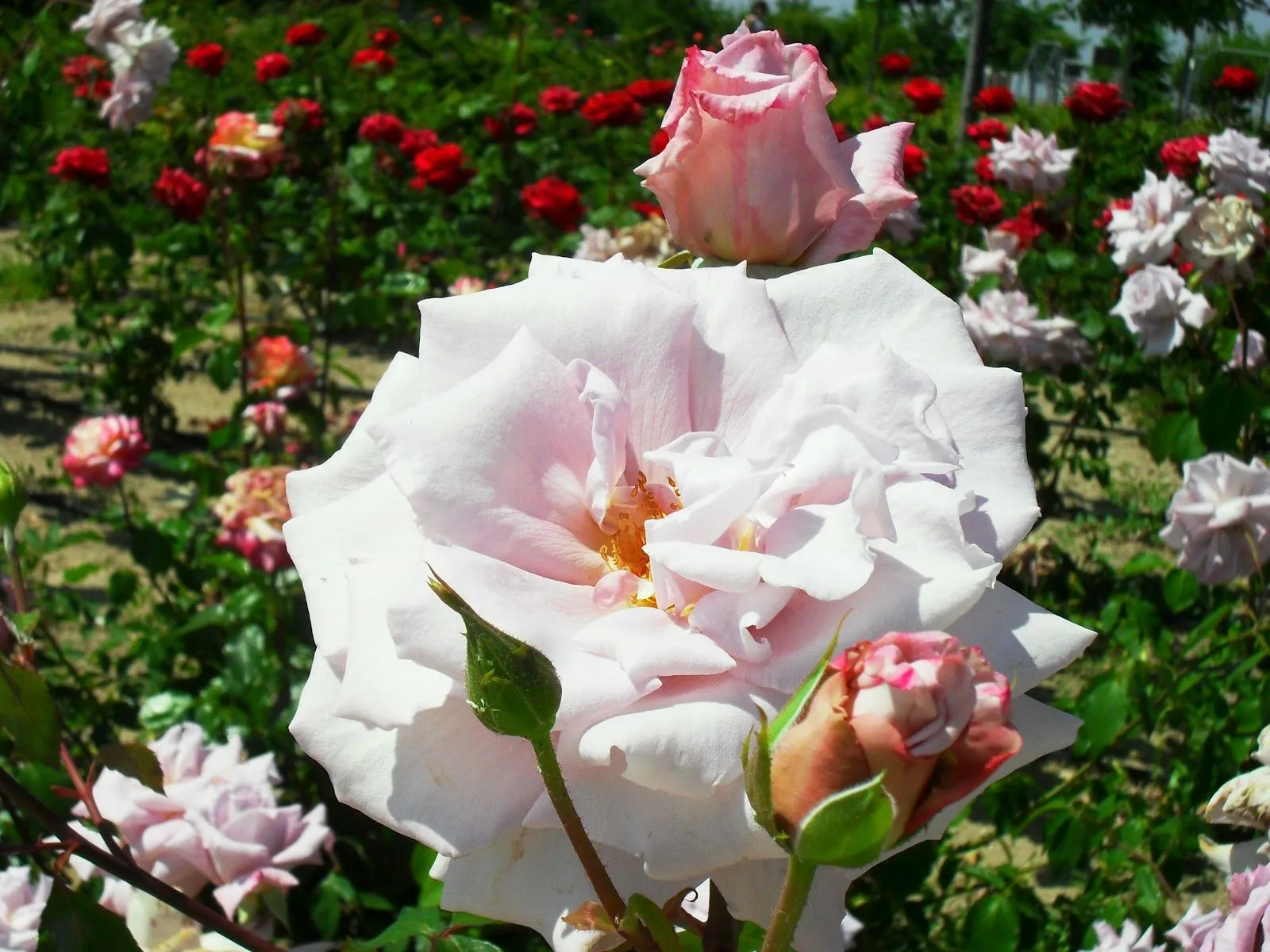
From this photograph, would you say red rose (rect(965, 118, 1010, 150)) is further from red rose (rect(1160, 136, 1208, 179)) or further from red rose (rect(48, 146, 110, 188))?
red rose (rect(48, 146, 110, 188))

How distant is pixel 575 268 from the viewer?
0.52 meters

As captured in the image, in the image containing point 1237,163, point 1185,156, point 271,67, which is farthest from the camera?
point 271,67

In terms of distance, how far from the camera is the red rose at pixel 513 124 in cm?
381

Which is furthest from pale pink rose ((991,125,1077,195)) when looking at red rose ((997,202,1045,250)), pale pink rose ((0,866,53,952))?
pale pink rose ((0,866,53,952))

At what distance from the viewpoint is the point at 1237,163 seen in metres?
1.89

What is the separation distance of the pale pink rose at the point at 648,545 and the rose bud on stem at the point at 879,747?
42 millimetres

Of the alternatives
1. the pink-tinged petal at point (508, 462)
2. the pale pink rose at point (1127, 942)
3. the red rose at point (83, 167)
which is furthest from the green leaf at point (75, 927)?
the red rose at point (83, 167)

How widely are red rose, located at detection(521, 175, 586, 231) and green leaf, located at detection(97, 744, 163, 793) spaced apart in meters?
1.85

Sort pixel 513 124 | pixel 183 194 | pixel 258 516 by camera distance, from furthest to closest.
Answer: pixel 513 124
pixel 183 194
pixel 258 516

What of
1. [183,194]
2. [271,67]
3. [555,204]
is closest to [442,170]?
[555,204]

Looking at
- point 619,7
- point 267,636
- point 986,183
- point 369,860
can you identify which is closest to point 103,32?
point 267,636

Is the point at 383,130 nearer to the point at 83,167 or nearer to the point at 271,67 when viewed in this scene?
the point at 271,67

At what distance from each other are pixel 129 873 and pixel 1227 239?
169 cm

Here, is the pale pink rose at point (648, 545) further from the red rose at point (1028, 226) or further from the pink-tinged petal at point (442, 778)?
the red rose at point (1028, 226)
